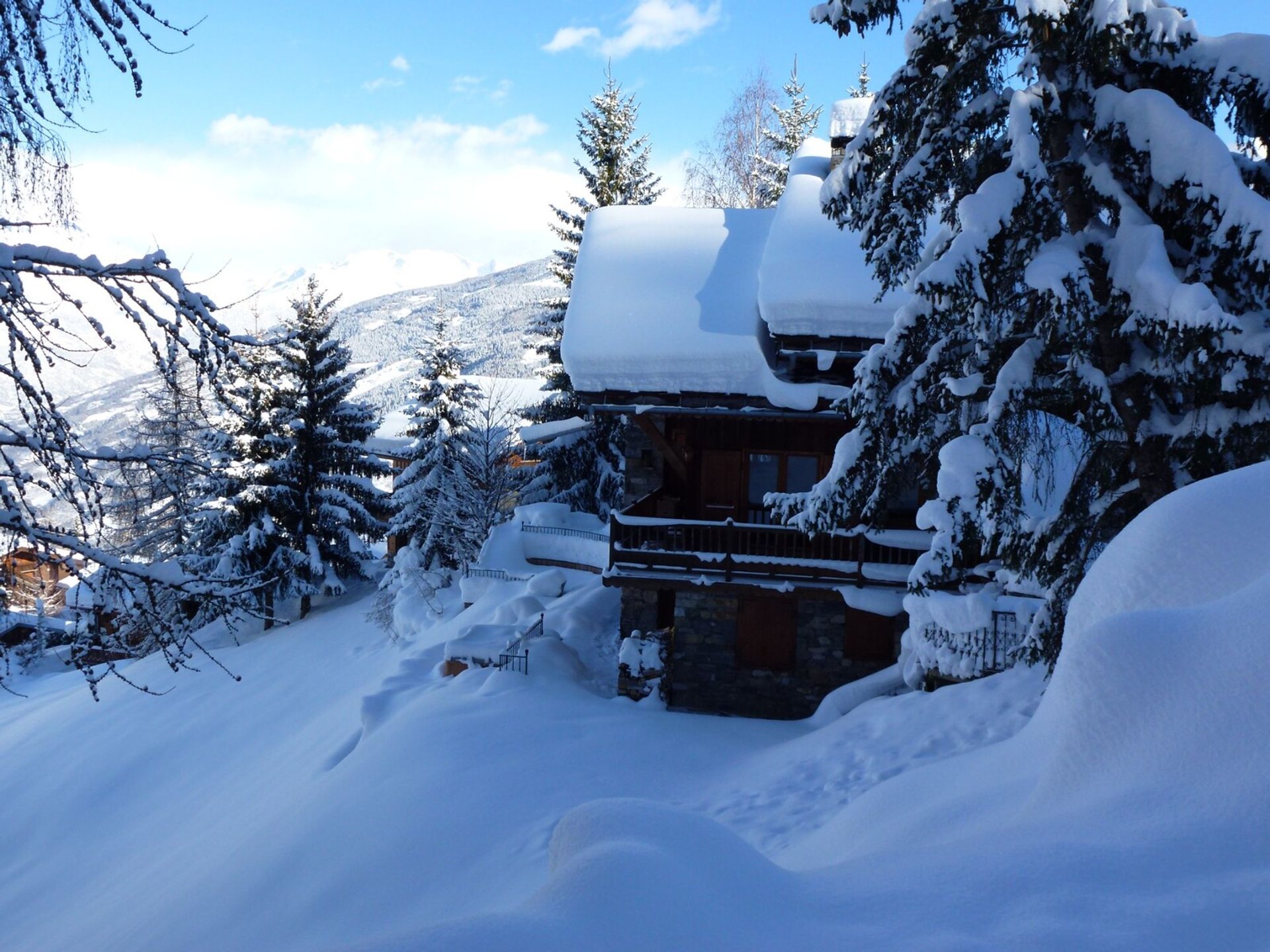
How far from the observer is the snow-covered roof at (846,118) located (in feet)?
70.7

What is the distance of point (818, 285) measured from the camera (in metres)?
16.0

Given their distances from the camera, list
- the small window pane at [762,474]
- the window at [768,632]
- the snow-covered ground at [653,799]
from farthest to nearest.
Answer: the small window pane at [762,474]
the window at [768,632]
the snow-covered ground at [653,799]

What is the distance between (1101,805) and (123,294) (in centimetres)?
575

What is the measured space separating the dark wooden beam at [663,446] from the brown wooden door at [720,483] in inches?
17.3

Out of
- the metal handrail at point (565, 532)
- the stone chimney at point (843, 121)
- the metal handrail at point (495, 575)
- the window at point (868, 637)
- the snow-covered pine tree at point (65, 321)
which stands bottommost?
the metal handrail at point (495, 575)

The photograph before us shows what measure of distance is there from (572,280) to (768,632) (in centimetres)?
1520

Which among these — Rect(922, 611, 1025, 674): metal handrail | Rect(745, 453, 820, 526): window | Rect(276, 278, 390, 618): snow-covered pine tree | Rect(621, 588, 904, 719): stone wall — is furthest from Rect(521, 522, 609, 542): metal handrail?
Rect(922, 611, 1025, 674): metal handrail

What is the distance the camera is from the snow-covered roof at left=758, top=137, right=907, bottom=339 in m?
15.7

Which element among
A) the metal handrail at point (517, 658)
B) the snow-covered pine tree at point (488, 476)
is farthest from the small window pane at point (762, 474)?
the snow-covered pine tree at point (488, 476)

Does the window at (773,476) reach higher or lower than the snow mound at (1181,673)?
lower

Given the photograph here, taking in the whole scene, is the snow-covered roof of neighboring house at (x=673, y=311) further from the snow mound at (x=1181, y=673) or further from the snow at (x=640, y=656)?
the snow mound at (x=1181, y=673)

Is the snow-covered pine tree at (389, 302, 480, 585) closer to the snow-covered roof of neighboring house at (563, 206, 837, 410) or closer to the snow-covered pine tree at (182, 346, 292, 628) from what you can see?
the snow-covered pine tree at (182, 346, 292, 628)

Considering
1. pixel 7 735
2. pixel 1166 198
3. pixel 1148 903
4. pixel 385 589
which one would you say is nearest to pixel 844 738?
pixel 1166 198

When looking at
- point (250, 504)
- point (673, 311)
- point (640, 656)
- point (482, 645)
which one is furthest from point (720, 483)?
point (250, 504)
